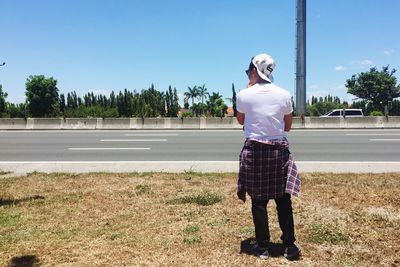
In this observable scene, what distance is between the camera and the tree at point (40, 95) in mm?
90562

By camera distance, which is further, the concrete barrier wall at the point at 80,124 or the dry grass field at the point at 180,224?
the concrete barrier wall at the point at 80,124

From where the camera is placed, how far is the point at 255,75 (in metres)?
4.15

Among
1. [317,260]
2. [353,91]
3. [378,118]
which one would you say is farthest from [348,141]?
[353,91]

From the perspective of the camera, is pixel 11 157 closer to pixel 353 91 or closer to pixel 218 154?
pixel 218 154

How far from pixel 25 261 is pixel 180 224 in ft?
6.14

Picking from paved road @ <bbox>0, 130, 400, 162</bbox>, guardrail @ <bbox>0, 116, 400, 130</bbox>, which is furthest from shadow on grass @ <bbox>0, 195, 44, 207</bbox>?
guardrail @ <bbox>0, 116, 400, 130</bbox>

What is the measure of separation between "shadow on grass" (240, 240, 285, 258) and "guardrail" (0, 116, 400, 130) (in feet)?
69.3

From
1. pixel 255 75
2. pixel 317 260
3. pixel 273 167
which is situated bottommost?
pixel 317 260

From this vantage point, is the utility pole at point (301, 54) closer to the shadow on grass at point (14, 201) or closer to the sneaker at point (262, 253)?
the shadow on grass at point (14, 201)

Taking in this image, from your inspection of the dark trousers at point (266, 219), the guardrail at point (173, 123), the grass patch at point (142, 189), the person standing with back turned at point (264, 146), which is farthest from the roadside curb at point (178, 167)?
the guardrail at point (173, 123)

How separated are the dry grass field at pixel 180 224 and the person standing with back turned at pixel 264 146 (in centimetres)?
60

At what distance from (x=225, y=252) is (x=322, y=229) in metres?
1.29

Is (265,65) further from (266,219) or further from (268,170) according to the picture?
(266,219)

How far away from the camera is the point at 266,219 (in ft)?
13.8
